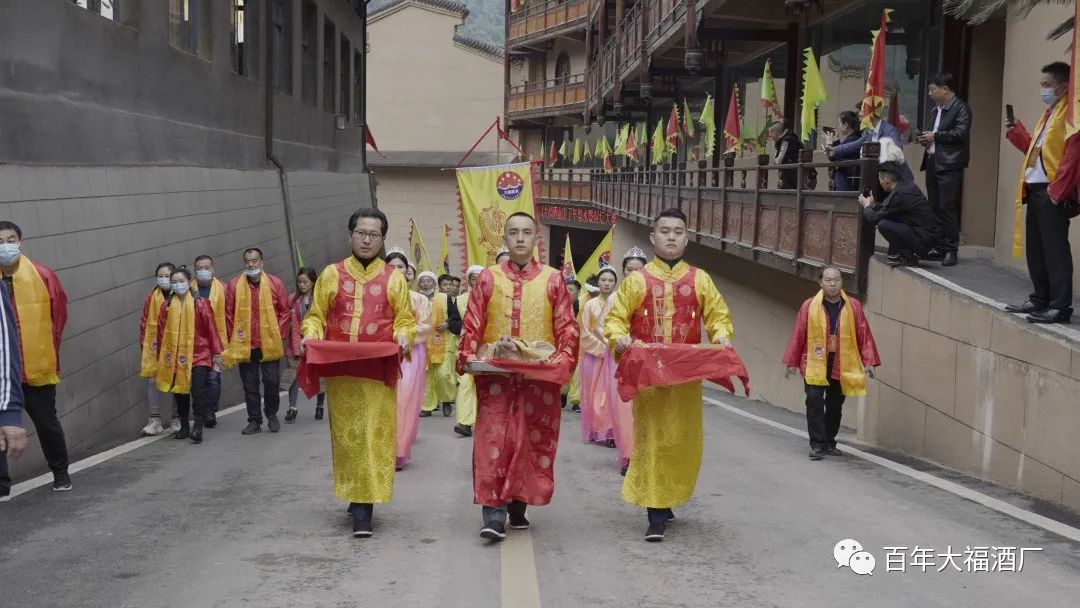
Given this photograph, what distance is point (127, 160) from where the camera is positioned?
42.9ft

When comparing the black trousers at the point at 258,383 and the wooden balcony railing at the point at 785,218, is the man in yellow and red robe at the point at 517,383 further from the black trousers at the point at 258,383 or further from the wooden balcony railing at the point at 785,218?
the black trousers at the point at 258,383

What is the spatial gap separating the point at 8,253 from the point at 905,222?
Answer: 770cm

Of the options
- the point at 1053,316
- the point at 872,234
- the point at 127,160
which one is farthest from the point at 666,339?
the point at 127,160

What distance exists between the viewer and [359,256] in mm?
7547

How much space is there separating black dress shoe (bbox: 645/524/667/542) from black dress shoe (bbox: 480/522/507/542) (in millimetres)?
809

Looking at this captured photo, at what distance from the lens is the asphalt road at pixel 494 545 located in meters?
5.70

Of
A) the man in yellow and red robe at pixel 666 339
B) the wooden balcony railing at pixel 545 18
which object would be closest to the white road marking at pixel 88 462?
the man in yellow and red robe at pixel 666 339

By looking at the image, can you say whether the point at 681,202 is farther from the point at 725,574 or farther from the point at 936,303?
the point at 725,574

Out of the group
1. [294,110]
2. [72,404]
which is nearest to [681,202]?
[294,110]

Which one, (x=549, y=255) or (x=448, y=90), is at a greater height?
(x=448, y=90)

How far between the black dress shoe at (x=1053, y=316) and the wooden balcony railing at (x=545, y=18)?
39328 mm

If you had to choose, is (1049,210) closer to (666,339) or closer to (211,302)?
(666,339)

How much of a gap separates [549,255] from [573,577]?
46.1m

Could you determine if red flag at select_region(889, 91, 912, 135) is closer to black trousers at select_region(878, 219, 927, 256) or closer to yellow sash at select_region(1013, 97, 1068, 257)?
black trousers at select_region(878, 219, 927, 256)
